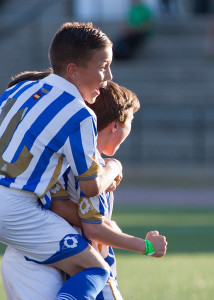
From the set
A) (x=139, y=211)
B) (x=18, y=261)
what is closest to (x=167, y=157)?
(x=139, y=211)

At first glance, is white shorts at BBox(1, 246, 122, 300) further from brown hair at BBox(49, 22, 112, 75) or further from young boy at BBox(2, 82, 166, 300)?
brown hair at BBox(49, 22, 112, 75)

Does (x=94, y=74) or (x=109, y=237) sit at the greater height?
(x=94, y=74)

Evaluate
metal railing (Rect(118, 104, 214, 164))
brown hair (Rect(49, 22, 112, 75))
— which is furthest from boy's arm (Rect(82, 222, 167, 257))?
metal railing (Rect(118, 104, 214, 164))

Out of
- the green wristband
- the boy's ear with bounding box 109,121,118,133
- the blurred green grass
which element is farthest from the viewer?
the blurred green grass

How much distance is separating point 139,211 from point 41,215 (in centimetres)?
1091

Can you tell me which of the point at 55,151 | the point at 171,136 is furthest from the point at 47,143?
the point at 171,136

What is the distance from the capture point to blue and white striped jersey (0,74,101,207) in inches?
164

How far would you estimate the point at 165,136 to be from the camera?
22453mm

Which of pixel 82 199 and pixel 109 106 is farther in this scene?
pixel 109 106

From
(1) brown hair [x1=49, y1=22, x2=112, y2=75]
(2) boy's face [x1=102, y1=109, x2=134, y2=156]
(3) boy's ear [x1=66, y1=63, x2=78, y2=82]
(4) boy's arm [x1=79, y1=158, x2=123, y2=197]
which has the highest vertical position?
(1) brown hair [x1=49, y1=22, x2=112, y2=75]

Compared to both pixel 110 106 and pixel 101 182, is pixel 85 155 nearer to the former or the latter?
pixel 101 182

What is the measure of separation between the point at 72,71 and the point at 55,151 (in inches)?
17.1

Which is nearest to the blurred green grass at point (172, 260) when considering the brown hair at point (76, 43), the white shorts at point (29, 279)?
the white shorts at point (29, 279)

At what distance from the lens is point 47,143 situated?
4.19 meters
